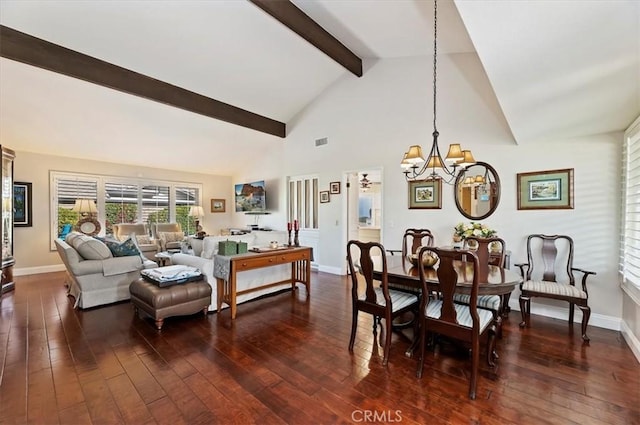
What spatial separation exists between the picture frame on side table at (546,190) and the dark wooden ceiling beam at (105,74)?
5387 mm

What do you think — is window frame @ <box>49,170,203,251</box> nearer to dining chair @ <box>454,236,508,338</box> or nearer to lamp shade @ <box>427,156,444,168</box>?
lamp shade @ <box>427,156,444,168</box>

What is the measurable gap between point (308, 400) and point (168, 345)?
1593mm

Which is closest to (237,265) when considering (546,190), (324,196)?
(324,196)

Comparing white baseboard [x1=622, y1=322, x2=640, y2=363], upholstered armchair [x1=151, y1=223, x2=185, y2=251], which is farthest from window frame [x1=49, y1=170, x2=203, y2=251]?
white baseboard [x1=622, y1=322, x2=640, y2=363]

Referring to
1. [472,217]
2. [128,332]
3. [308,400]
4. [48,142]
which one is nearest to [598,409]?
[308,400]

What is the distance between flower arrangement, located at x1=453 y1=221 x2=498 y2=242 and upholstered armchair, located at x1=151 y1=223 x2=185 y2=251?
5909 mm

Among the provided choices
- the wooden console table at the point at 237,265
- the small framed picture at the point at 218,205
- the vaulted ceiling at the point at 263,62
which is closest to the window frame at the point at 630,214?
the vaulted ceiling at the point at 263,62

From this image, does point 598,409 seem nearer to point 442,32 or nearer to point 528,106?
point 528,106

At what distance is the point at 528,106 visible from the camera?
2791 millimetres

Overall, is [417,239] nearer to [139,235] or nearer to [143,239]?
[143,239]

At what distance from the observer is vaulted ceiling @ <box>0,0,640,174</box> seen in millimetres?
1806

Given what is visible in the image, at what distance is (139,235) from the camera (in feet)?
21.8

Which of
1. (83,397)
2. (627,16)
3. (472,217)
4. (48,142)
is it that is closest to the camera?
(627,16)

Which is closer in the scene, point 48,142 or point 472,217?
point 472,217
